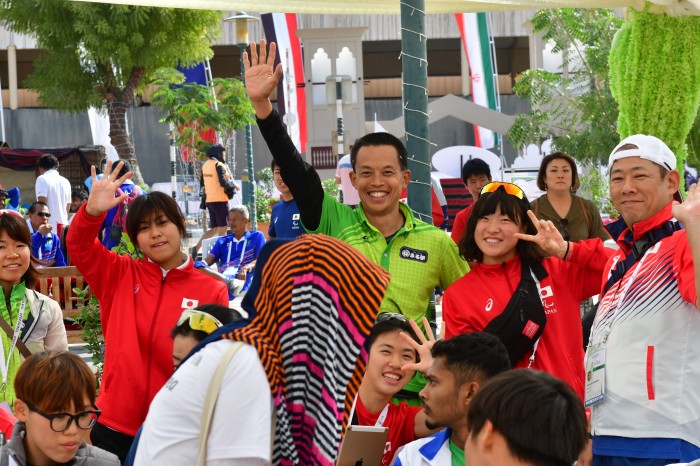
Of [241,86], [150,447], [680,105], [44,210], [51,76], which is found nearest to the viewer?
[150,447]

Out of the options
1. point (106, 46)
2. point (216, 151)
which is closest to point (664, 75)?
point (216, 151)

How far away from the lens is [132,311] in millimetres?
4488

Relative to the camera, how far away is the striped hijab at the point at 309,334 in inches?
102

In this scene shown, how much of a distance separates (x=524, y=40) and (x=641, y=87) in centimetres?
3450

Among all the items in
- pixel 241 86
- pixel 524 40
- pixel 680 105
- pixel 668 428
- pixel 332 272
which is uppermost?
pixel 524 40

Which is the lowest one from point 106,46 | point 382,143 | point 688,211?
point 688,211

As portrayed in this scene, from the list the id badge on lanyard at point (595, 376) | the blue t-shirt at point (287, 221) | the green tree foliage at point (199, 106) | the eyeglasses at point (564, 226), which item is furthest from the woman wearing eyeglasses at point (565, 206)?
the green tree foliage at point (199, 106)

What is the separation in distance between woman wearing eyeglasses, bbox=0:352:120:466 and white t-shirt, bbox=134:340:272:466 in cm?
137

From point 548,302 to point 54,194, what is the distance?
12.6 meters

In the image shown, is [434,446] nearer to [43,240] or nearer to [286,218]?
[286,218]

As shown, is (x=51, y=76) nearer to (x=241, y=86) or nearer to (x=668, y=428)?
(x=241, y=86)

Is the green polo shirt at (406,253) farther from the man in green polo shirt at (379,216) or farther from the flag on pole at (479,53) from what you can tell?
the flag on pole at (479,53)

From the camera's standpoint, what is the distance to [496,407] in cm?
239

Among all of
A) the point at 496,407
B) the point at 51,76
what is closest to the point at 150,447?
the point at 496,407
